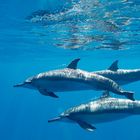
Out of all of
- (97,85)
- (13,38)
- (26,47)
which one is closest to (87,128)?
(97,85)

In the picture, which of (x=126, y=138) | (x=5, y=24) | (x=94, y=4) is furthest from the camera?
(x=126, y=138)

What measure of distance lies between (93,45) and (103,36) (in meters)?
5.97

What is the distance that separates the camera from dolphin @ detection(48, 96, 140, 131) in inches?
463

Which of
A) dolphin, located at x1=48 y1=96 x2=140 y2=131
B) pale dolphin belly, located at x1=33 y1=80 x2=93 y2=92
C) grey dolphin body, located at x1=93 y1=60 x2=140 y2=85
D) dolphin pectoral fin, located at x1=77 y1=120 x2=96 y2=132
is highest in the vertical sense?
grey dolphin body, located at x1=93 y1=60 x2=140 y2=85

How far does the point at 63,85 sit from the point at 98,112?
169 cm

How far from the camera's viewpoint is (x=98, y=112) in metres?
11.8

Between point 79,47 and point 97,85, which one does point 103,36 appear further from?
point 97,85

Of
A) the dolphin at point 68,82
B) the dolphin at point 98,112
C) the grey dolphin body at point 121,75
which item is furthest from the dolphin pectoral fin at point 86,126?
the grey dolphin body at point 121,75

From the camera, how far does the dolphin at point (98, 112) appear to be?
38.6 ft

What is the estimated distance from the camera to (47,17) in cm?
2253

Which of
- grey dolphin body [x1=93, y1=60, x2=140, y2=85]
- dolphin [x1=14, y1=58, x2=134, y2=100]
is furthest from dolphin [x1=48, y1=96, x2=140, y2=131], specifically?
grey dolphin body [x1=93, y1=60, x2=140, y2=85]

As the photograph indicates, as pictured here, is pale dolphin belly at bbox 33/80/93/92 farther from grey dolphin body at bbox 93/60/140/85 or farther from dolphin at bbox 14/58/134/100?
grey dolphin body at bbox 93/60/140/85

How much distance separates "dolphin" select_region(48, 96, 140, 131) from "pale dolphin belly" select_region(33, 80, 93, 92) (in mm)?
968

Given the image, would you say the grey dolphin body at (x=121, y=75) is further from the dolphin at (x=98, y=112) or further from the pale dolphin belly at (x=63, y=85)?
the pale dolphin belly at (x=63, y=85)
